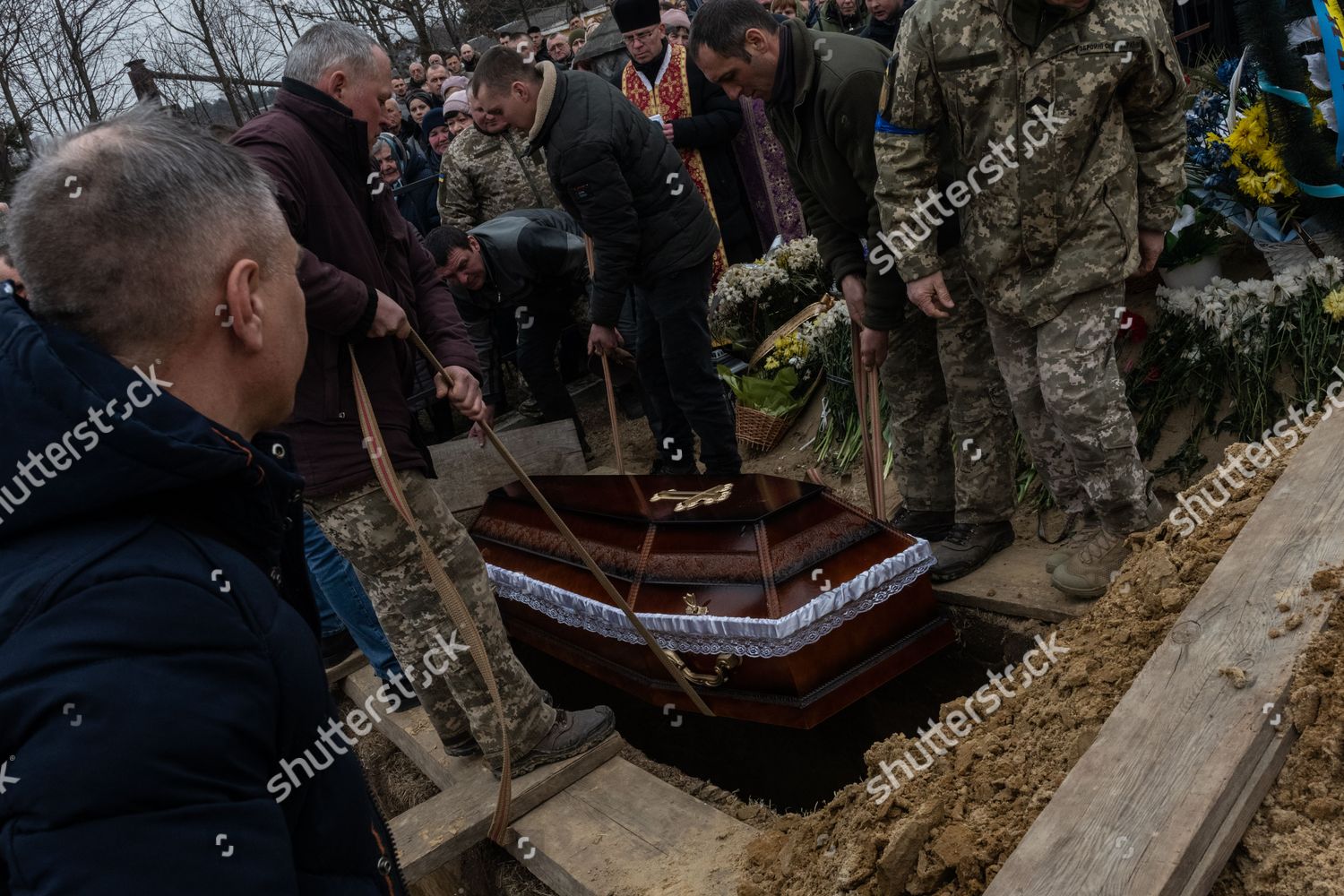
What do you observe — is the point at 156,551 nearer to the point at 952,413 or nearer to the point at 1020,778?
the point at 1020,778

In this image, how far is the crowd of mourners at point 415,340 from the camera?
919 millimetres

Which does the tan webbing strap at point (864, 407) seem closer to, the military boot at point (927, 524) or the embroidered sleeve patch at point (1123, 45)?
the military boot at point (927, 524)

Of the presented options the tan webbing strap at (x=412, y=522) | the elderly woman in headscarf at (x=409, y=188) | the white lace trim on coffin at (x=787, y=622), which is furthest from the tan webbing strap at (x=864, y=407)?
the elderly woman in headscarf at (x=409, y=188)

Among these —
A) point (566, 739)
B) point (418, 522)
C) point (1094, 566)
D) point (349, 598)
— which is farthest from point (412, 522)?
point (1094, 566)

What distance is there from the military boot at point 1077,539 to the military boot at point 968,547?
0.79ft

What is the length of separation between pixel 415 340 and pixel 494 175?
12.8ft

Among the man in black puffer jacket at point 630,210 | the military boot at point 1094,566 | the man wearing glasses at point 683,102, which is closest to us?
the military boot at point 1094,566

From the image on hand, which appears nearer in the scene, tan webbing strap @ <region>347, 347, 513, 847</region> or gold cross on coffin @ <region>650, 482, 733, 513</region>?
tan webbing strap @ <region>347, 347, 513, 847</region>

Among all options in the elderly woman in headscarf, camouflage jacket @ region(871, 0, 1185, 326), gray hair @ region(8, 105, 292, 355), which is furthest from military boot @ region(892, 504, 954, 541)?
the elderly woman in headscarf

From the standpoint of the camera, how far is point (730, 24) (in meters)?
3.20

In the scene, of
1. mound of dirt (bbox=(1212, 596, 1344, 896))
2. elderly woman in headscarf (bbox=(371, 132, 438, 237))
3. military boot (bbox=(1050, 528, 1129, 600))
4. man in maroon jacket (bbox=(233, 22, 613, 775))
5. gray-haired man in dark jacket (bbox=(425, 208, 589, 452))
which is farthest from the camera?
elderly woman in headscarf (bbox=(371, 132, 438, 237))

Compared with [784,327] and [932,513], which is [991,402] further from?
[784,327]

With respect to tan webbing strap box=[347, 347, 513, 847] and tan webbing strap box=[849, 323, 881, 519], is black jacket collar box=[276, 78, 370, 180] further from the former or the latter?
tan webbing strap box=[849, 323, 881, 519]

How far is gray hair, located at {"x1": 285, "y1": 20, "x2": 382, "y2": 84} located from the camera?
257 cm
